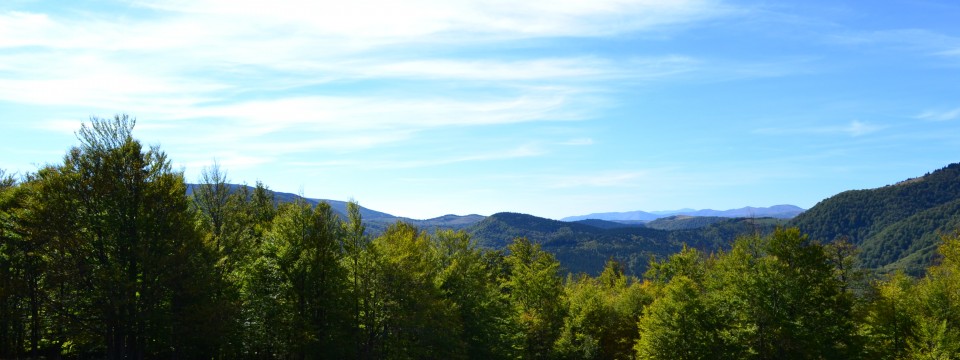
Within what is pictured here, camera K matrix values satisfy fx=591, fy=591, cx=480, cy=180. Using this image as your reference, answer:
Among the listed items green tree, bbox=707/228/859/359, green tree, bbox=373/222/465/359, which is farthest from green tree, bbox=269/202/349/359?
green tree, bbox=707/228/859/359

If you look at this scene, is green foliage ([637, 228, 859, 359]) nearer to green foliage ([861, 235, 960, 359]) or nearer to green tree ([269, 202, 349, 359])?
green foliage ([861, 235, 960, 359])

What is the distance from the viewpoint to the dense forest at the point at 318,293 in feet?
96.2

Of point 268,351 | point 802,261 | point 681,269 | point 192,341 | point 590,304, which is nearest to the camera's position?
point 192,341

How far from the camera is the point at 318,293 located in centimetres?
3534

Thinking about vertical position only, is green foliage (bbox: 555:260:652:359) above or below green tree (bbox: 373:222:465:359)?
below

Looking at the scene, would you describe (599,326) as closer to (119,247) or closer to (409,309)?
(409,309)

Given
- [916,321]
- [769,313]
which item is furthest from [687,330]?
[916,321]

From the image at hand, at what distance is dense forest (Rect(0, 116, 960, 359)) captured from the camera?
2931cm

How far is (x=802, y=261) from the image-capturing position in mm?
41219

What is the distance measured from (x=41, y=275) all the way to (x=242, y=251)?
10.5m

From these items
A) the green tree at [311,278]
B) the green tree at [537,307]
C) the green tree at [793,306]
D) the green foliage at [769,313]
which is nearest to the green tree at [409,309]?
the green tree at [311,278]

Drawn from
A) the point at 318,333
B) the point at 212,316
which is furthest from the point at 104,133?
the point at 318,333

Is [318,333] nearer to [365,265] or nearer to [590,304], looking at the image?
[365,265]

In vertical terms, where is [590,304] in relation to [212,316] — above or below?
below
